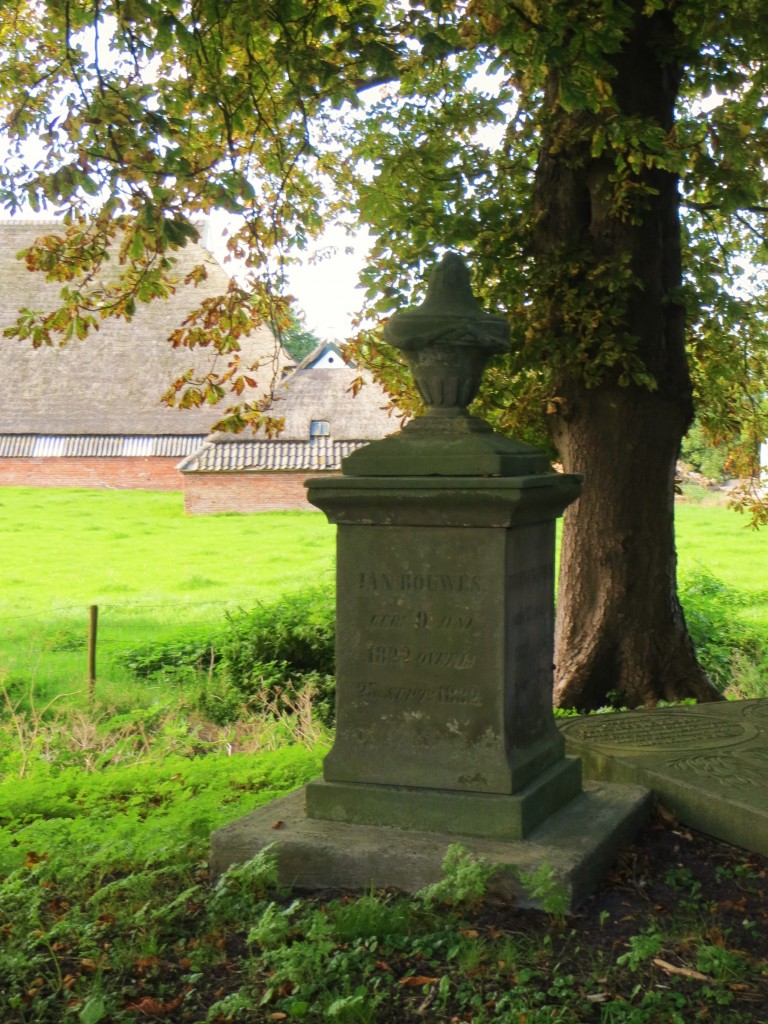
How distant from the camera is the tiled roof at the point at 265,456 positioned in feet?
91.4

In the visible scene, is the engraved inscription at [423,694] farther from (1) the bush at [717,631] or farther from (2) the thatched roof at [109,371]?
(2) the thatched roof at [109,371]

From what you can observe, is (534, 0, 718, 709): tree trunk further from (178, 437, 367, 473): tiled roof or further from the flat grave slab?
(178, 437, 367, 473): tiled roof

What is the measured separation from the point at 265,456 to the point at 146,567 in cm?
866

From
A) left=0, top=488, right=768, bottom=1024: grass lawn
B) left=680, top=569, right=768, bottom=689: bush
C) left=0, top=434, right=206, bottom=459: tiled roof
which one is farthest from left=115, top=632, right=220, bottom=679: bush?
left=0, top=434, right=206, bottom=459: tiled roof

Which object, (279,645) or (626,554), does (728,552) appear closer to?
(279,645)

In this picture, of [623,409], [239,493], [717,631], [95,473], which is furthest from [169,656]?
[95,473]

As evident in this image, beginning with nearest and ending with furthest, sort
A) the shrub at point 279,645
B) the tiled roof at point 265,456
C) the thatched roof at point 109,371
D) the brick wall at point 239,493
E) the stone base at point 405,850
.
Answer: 1. the stone base at point 405,850
2. the shrub at point 279,645
3. the brick wall at point 239,493
4. the tiled roof at point 265,456
5. the thatched roof at point 109,371

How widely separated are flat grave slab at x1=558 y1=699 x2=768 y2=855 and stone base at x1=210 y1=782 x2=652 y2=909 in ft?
1.11

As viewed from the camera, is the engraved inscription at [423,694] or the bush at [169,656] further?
the bush at [169,656]

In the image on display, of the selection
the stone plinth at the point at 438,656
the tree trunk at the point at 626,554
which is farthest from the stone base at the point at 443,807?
the tree trunk at the point at 626,554

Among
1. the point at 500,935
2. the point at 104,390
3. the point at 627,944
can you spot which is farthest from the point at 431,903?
the point at 104,390

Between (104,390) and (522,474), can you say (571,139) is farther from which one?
(104,390)

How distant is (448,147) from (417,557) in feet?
20.5

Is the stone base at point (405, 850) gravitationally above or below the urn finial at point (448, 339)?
below
